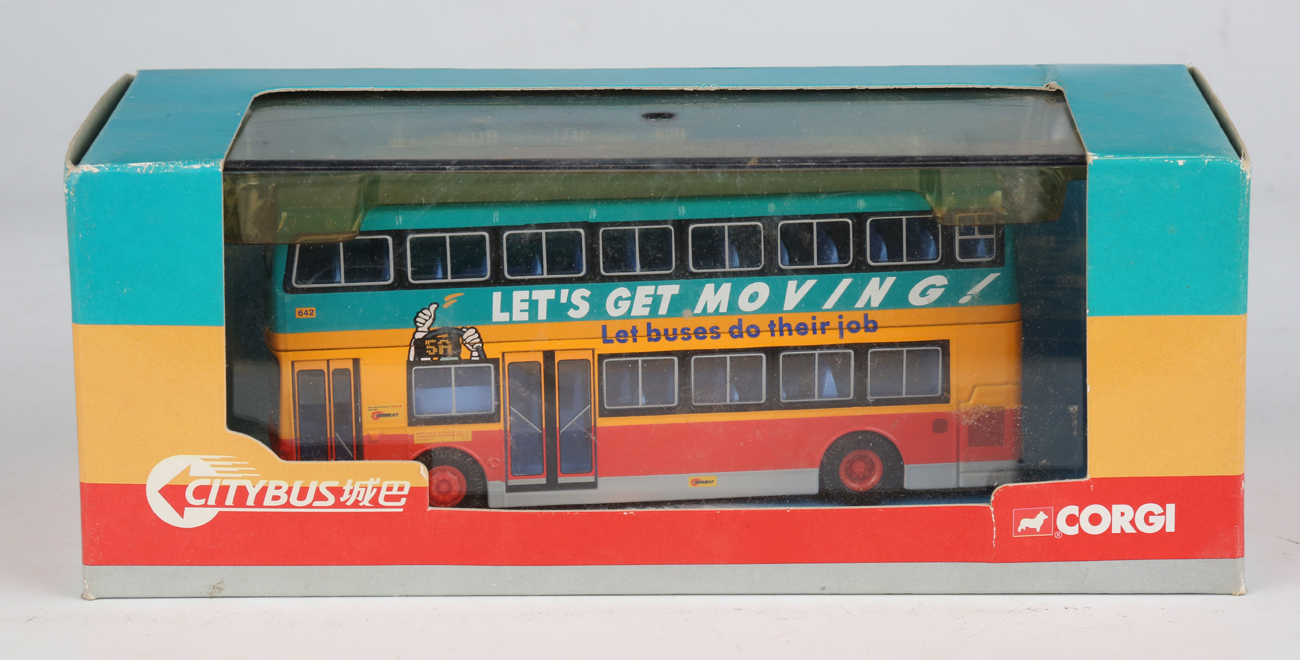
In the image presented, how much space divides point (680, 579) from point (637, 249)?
102cm

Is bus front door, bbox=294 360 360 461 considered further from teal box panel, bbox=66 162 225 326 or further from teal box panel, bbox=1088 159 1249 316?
teal box panel, bbox=1088 159 1249 316

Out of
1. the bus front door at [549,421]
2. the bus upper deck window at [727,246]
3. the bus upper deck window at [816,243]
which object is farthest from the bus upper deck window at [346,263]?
the bus upper deck window at [816,243]

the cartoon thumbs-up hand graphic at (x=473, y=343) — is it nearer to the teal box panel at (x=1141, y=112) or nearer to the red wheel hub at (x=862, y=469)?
the red wheel hub at (x=862, y=469)

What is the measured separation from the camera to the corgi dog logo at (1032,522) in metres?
3.23

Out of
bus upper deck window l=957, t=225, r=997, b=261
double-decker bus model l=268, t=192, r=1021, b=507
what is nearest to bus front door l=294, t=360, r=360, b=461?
double-decker bus model l=268, t=192, r=1021, b=507

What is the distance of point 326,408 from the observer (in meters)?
3.82

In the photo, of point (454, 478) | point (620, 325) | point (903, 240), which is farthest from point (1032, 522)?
point (454, 478)

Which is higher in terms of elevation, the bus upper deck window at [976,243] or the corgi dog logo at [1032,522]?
the bus upper deck window at [976,243]

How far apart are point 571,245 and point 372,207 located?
58 cm

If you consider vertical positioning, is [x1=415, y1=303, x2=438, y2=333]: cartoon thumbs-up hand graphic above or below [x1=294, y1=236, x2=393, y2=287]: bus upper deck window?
below

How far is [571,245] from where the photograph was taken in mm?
3805

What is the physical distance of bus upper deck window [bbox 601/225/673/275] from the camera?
3.80 meters

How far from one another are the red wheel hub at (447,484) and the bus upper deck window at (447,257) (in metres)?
0.58

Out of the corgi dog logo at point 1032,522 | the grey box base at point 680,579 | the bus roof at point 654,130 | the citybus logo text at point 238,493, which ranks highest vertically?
the bus roof at point 654,130
